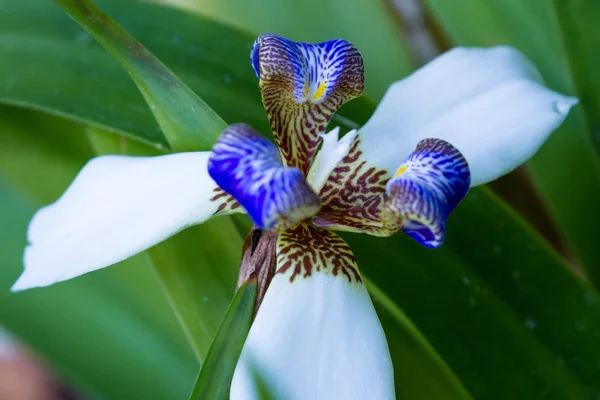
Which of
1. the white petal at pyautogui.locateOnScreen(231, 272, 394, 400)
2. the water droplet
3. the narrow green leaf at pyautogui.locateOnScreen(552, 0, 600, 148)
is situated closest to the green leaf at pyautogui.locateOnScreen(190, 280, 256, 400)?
the white petal at pyautogui.locateOnScreen(231, 272, 394, 400)

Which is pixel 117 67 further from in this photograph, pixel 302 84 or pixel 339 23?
pixel 339 23

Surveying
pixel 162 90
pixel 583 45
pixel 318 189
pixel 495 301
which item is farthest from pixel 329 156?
pixel 583 45

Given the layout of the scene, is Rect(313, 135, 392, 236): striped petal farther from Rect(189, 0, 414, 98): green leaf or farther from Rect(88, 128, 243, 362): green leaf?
Rect(189, 0, 414, 98): green leaf

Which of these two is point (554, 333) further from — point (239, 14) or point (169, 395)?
point (239, 14)

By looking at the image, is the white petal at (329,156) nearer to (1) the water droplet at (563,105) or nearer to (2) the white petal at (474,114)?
(2) the white petal at (474,114)

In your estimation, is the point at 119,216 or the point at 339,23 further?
the point at 339,23

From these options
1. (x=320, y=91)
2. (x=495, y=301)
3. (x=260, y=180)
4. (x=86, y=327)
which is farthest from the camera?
(x=86, y=327)

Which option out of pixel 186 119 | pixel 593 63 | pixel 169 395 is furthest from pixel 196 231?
pixel 593 63
